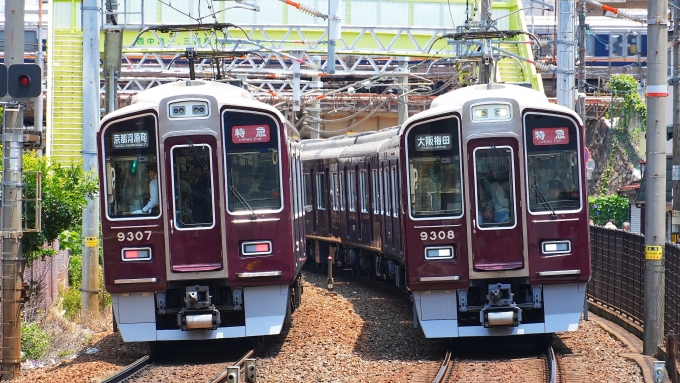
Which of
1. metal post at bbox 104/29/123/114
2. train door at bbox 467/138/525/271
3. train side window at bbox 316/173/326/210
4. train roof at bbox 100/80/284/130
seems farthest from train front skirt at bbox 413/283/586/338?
train side window at bbox 316/173/326/210

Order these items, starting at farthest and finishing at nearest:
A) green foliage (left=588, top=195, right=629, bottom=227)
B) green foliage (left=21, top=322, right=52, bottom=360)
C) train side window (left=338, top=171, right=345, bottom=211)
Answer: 1. green foliage (left=588, top=195, right=629, bottom=227)
2. train side window (left=338, top=171, right=345, bottom=211)
3. green foliage (left=21, top=322, right=52, bottom=360)

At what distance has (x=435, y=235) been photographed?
473 inches

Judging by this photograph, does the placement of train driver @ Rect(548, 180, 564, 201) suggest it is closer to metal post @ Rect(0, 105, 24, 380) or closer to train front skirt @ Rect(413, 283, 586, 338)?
train front skirt @ Rect(413, 283, 586, 338)

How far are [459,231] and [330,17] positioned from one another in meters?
9.59

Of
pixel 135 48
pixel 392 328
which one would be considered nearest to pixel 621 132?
pixel 135 48

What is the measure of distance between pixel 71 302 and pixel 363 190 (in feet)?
17.2

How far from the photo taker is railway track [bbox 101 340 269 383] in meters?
10.6

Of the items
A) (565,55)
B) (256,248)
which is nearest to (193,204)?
(256,248)

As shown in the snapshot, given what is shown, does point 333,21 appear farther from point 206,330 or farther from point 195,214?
point 206,330

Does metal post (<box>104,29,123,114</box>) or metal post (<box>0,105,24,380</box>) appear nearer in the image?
metal post (<box>0,105,24,380</box>)

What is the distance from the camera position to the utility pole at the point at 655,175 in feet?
38.6

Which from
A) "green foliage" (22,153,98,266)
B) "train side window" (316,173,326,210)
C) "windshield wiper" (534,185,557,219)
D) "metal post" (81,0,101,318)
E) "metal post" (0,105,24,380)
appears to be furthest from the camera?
"train side window" (316,173,326,210)

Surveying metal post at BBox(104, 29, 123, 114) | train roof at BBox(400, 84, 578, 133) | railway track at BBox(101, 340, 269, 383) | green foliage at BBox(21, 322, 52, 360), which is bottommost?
railway track at BBox(101, 340, 269, 383)

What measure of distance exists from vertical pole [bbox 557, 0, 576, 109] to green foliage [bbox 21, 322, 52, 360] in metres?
8.72
